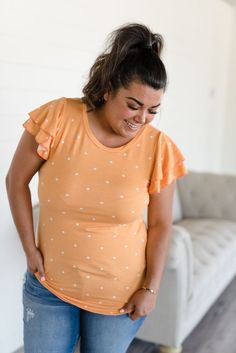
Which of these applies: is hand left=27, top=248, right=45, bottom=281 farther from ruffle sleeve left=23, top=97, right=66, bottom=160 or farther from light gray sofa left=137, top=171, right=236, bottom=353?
light gray sofa left=137, top=171, right=236, bottom=353

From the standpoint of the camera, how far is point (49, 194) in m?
1.19

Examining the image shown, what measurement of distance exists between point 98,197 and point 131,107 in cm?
24

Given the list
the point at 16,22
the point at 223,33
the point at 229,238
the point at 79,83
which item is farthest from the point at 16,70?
the point at 223,33

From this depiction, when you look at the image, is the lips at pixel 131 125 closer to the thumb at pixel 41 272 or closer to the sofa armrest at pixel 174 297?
the thumb at pixel 41 272

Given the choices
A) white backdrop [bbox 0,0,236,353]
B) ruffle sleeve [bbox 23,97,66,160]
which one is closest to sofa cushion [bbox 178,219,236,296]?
white backdrop [bbox 0,0,236,353]

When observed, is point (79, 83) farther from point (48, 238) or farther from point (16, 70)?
point (48, 238)

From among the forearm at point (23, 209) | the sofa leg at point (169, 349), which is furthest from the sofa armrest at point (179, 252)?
the forearm at point (23, 209)

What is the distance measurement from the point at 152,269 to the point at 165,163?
0.98ft

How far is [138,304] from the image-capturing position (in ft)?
4.12

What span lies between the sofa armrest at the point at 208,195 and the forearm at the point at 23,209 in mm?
2285

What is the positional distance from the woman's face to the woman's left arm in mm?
198

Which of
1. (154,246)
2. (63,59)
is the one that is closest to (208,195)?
(63,59)

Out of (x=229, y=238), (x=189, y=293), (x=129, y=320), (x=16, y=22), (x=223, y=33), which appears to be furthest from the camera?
(x=223, y=33)

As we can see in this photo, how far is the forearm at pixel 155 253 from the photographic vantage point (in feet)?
4.25
